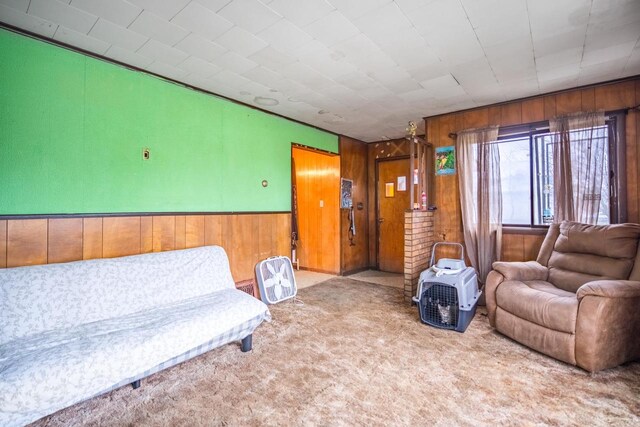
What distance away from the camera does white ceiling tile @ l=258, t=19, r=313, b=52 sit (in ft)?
7.53

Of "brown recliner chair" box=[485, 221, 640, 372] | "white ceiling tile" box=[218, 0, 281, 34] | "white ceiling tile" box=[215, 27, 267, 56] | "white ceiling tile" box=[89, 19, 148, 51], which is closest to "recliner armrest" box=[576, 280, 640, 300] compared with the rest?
"brown recliner chair" box=[485, 221, 640, 372]

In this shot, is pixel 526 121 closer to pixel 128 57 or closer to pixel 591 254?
pixel 591 254

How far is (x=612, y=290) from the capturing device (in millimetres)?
2131

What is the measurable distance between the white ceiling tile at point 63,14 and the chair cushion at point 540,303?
13.4 ft

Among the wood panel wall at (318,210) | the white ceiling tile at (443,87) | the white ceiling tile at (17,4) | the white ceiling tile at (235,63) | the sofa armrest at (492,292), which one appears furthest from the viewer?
the wood panel wall at (318,210)

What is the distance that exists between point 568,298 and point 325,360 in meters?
2.03

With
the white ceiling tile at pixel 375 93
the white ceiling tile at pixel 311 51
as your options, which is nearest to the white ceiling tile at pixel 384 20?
the white ceiling tile at pixel 311 51

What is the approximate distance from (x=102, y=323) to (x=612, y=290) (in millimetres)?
3677

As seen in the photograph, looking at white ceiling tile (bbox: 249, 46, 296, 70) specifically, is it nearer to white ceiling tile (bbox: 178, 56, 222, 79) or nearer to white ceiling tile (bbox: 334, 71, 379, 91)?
white ceiling tile (bbox: 178, 56, 222, 79)

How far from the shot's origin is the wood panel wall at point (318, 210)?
551 centimetres

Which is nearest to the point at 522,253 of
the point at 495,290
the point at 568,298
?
the point at 495,290

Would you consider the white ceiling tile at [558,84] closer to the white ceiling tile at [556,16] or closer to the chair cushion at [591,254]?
the white ceiling tile at [556,16]

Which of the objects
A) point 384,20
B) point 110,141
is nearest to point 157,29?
point 110,141

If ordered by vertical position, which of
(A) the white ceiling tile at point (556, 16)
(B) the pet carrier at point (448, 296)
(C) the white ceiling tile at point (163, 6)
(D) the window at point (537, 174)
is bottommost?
(B) the pet carrier at point (448, 296)
